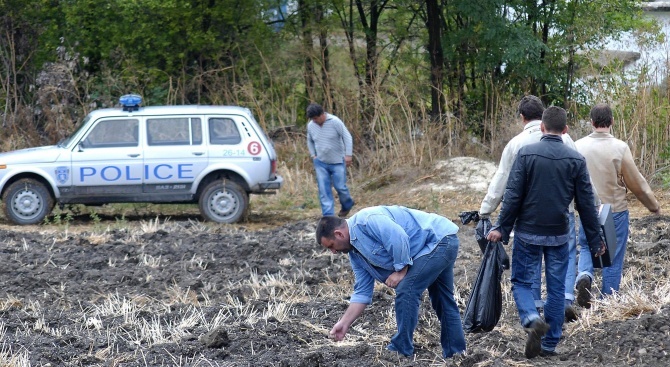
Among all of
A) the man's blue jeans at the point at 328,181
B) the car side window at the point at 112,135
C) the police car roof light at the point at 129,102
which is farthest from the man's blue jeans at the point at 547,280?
the police car roof light at the point at 129,102

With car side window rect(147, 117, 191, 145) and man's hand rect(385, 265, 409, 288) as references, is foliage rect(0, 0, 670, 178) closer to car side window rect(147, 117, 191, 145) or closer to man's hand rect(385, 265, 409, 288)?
car side window rect(147, 117, 191, 145)

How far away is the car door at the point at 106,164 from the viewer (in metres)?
15.0

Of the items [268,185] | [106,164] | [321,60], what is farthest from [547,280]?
[321,60]

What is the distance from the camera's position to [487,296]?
273 inches

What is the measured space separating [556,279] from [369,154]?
12.4 meters

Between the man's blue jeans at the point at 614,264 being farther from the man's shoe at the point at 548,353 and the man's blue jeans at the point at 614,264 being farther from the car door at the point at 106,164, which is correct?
the car door at the point at 106,164

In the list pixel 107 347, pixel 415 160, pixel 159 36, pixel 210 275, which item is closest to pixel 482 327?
pixel 107 347

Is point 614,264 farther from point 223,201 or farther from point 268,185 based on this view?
point 223,201

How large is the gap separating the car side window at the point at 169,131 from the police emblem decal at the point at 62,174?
1.27m

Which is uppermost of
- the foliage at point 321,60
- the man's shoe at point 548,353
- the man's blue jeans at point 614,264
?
the foliage at point 321,60

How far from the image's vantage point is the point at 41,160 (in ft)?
49.4

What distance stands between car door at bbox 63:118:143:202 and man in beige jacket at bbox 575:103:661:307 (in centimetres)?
829

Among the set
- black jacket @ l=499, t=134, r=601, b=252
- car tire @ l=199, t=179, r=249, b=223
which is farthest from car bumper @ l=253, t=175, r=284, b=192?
black jacket @ l=499, t=134, r=601, b=252

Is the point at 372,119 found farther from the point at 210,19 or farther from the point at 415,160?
the point at 210,19
